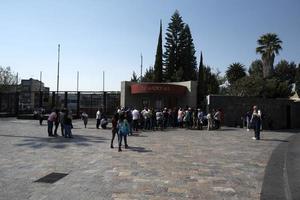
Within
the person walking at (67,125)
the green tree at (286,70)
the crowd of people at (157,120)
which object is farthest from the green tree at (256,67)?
the person walking at (67,125)

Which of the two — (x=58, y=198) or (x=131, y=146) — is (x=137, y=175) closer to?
(x=58, y=198)

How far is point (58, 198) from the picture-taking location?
6.86 metres

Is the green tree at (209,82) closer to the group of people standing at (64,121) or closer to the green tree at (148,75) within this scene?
the green tree at (148,75)

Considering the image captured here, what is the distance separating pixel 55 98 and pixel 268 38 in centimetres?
3510

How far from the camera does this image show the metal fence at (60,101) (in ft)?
123

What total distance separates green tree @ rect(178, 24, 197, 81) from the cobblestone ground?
44484 mm

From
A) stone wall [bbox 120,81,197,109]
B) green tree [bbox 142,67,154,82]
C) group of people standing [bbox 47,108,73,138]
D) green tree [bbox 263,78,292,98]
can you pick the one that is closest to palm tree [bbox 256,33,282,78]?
green tree [bbox 263,78,292,98]

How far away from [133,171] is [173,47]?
52.6 meters

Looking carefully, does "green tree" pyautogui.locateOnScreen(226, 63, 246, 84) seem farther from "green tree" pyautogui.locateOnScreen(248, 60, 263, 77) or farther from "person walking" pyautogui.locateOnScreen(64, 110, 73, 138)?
"person walking" pyautogui.locateOnScreen(64, 110, 73, 138)

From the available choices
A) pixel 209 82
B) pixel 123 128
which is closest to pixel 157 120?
pixel 123 128

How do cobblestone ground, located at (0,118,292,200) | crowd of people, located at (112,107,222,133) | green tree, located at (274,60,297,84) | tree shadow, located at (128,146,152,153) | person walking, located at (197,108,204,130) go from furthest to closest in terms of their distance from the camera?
green tree, located at (274,60,297,84) → person walking, located at (197,108,204,130) → crowd of people, located at (112,107,222,133) → tree shadow, located at (128,146,152,153) → cobblestone ground, located at (0,118,292,200)

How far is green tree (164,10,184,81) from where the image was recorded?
5867 cm

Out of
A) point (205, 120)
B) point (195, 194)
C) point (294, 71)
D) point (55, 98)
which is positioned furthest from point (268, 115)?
point (294, 71)

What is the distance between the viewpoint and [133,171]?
945 cm
